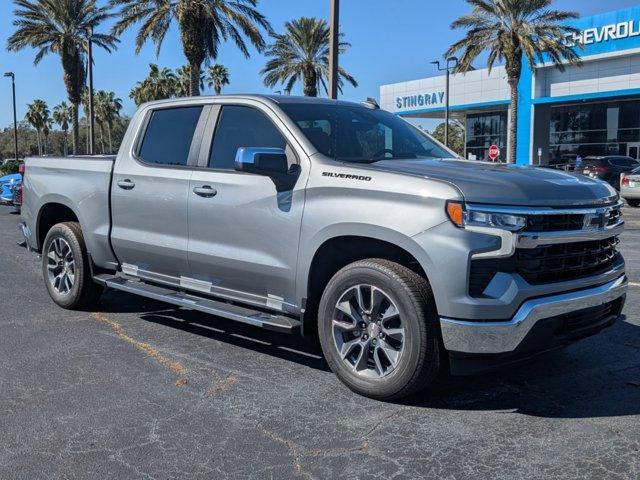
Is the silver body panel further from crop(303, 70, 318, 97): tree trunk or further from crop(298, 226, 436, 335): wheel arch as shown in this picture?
crop(303, 70, 318, 97): tree trunk

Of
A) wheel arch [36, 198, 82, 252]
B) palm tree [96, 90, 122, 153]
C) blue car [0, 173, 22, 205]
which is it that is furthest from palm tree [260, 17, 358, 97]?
palm tree [96, 90, 122, 153]

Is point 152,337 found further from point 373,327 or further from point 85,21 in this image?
point 85,21

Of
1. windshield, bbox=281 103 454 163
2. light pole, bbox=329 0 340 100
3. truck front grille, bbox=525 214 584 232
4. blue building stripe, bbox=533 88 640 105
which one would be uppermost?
blue building stripe, bbox=533 88 640 105

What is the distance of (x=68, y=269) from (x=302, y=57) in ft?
99.1

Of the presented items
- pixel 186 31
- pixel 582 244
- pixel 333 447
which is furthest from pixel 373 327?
pixel 186 31

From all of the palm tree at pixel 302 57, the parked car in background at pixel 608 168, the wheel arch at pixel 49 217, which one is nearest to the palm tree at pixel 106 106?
the palm tree at pixel 302 57

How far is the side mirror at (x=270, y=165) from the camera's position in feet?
14.4

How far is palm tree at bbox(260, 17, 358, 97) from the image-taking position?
3428cm

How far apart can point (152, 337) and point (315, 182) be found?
2215 mm

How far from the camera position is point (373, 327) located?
13.7ft

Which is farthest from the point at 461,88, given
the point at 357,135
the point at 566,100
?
the point at 357,135

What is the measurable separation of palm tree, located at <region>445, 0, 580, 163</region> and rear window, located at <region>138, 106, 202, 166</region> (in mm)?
28954

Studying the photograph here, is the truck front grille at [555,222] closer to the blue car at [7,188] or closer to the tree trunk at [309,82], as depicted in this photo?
the blue car at [7,188]

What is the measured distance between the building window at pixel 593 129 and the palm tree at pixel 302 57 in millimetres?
17770
